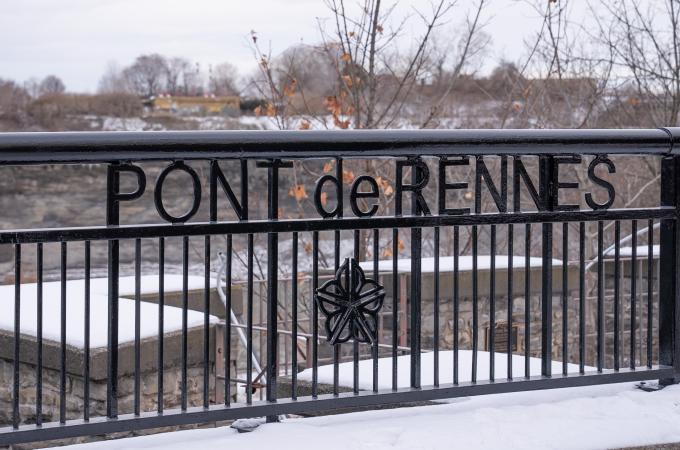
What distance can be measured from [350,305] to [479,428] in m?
0.60

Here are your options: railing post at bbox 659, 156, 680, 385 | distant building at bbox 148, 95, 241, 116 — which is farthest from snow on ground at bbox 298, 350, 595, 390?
distant building at bbox 148, 95, 241, 116

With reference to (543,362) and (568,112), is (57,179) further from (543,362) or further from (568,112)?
(543,362)

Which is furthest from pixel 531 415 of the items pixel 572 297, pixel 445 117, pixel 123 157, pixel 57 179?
pixel 57 179

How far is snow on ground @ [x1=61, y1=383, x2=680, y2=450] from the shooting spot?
9.53 ft

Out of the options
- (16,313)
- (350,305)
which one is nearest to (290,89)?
(350,305)

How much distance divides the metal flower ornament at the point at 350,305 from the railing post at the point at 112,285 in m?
0.66

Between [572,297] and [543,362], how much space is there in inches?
248

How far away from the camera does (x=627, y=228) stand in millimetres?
15398

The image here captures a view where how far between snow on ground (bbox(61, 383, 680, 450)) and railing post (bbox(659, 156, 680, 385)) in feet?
0.77

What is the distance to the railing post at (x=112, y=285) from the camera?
2746 millimetres

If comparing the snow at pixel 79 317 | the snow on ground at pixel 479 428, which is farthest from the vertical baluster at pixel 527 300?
the snow at pixel 79 317

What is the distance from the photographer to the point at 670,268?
3.55 m

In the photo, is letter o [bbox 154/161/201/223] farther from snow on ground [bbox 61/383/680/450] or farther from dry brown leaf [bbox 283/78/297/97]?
dry brown leaf [bbox 283/78/297/97]

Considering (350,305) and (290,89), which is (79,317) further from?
(290,89)
